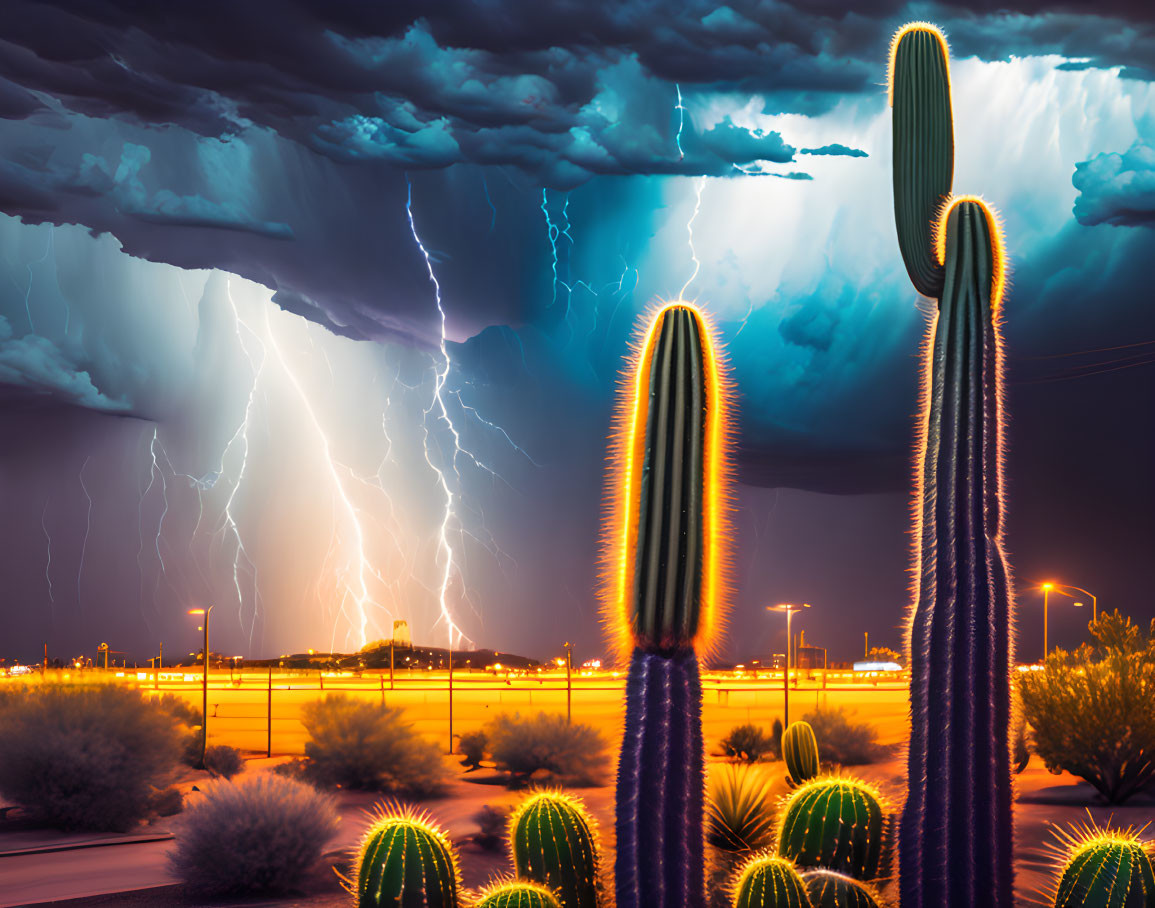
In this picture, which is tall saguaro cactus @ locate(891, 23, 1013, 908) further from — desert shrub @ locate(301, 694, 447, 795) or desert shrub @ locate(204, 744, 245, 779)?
desert shrub @ locate(204, 744, 245, 779)

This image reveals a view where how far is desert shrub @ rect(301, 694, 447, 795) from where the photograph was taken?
1111 inches

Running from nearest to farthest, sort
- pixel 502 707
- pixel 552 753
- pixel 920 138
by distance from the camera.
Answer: pixel 920 138, pixel 552 753, pixel 502 707

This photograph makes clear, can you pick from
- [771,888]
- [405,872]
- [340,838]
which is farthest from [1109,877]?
[340,838]

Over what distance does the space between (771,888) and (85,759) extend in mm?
18250

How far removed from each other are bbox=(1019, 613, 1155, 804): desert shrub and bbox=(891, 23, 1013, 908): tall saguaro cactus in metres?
16.3

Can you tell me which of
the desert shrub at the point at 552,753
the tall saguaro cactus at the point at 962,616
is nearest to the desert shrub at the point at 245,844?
the tall saguaro cactus at the point at 962,616

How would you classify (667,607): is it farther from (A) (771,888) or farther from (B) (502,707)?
(B) (502,707)

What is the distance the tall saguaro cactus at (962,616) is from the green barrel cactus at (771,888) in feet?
3.53

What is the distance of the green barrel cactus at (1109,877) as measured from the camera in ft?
27.6

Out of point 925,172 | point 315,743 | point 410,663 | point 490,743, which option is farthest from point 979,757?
point 410,663

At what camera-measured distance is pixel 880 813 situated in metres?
11.2

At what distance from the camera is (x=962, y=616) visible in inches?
354

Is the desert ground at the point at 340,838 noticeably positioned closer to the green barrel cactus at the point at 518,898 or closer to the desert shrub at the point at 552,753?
the desert shrub at the point at 552,753

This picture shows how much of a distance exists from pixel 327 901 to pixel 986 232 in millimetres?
12639
